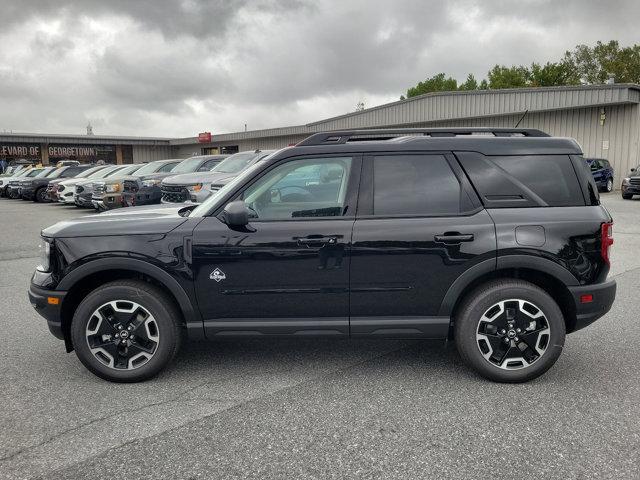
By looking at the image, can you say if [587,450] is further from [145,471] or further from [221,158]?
[221,158]

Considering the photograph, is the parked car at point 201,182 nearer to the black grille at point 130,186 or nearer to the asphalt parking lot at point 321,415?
the black grille at point 130,186

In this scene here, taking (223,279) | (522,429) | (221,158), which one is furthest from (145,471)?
(221,158)

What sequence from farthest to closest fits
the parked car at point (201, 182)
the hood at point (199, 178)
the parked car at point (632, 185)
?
the parked car at point (632, 185), the hood at point (199, 178), the parked car at point (201, 182)

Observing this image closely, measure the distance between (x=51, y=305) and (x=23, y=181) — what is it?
22.7 meters

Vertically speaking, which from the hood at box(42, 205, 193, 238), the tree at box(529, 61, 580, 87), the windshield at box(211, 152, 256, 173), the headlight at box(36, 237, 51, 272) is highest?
the tree at box(529, 61, 580, 87)

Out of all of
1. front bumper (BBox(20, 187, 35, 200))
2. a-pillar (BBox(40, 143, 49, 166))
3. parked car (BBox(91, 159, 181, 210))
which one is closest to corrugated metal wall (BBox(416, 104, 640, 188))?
parked car (BBox(91, 159, 181, 210))

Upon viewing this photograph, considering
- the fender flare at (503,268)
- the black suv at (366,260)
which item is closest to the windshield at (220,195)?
the black suv at (366,260)

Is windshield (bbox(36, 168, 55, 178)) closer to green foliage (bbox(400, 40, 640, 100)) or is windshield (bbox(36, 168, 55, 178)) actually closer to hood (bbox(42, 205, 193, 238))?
hood (bbox(42, 205, 193, 238))

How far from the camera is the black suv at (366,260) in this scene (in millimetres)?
3678

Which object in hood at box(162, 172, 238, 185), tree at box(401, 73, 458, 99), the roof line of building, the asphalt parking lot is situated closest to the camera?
the asphalt parking lot

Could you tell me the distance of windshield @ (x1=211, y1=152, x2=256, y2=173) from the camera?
12949 millimetres

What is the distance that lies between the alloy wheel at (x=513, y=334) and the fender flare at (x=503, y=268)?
9.6 inches

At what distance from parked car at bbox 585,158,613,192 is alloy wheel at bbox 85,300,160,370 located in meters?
22.6

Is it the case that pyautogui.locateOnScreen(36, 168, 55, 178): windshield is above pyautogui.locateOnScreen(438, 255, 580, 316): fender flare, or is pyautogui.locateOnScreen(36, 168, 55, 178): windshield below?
above
